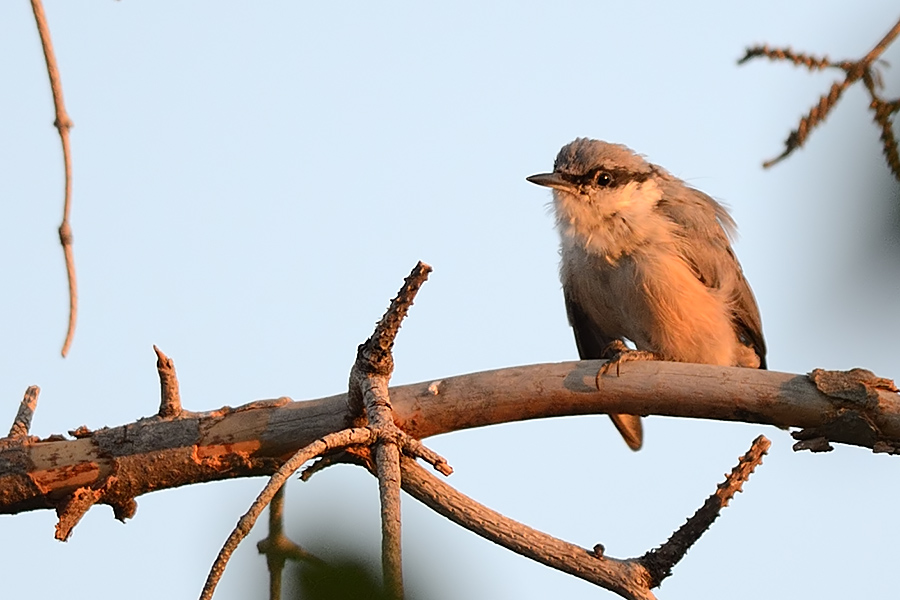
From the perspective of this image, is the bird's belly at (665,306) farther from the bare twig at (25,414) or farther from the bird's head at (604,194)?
the bare twig at (25,414)

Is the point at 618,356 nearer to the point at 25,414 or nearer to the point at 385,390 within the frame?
the point at 385,390

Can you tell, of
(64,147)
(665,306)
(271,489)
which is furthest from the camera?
(665,306)

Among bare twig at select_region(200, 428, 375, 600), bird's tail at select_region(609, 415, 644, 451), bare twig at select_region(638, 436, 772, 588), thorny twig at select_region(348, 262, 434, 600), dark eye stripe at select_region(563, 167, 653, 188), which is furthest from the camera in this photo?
dark eye stripe at select_region(563, 167, 653, 188)

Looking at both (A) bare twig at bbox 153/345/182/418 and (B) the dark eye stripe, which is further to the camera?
(B) the dark eye stripe

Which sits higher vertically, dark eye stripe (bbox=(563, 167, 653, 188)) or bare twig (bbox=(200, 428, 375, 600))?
dark eye stripe (bbox=(563, 167, 653, 188))

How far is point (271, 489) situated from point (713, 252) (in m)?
3.68

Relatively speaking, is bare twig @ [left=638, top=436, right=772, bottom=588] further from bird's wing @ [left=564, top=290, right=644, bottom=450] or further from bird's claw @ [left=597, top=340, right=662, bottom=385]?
bird's wing @ [left=564, top=290, right=644, bottom=450]

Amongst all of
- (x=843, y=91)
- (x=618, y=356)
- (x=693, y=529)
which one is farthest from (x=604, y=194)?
(x=843, y=91)

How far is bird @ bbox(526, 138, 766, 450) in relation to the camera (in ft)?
17.3

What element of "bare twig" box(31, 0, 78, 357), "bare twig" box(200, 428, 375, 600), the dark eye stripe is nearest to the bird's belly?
the dark eye stripe

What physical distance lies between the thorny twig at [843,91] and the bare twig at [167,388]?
243 centimetres

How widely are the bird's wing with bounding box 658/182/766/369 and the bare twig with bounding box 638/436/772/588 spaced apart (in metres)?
2.40

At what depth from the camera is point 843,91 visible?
5.69ft

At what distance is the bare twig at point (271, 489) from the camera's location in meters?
2.05
